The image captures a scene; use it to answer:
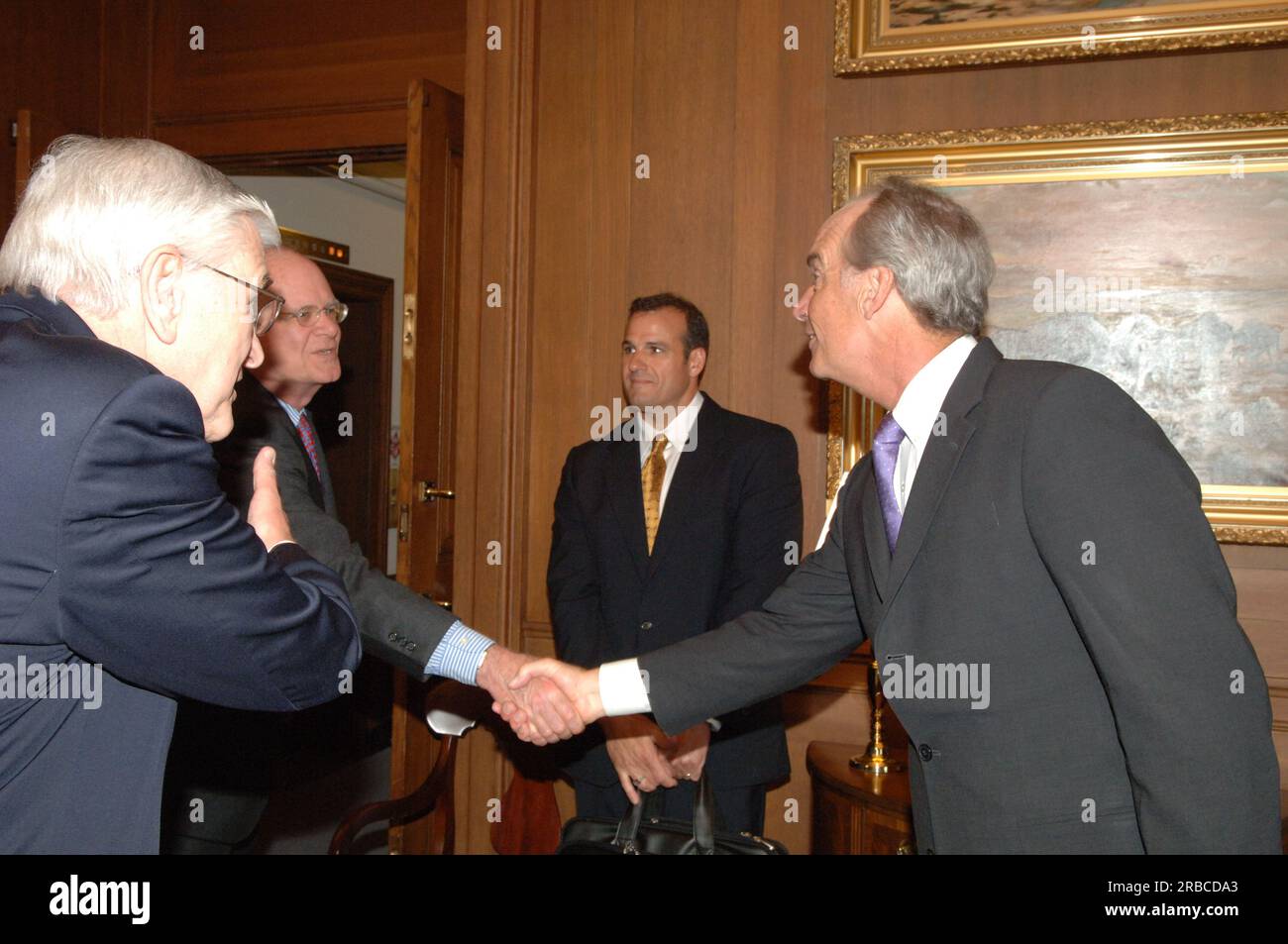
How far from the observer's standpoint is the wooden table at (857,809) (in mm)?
3186

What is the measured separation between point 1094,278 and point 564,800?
2791mm

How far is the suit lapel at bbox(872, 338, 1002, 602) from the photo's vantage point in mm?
1918

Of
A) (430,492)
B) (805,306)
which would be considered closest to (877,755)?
(805,306)

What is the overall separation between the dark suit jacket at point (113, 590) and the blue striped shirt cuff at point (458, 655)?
142 centimetres

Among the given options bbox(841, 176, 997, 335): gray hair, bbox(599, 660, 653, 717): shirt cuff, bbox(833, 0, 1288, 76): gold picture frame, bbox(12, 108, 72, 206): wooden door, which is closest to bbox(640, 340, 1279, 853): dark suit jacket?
bbox(841, 176, 997, 335): gray hair

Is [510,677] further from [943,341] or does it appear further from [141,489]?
[141,489]

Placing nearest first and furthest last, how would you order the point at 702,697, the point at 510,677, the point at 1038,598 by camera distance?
the point at 1038,598 < the point at 702,697 < the point at 510,677

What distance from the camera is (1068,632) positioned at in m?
1.80

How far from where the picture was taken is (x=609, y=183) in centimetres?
433

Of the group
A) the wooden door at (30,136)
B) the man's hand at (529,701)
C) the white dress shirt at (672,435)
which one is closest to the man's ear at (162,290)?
the man's hand at (529,701)

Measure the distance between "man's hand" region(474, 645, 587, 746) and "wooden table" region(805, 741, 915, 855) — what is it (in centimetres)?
99

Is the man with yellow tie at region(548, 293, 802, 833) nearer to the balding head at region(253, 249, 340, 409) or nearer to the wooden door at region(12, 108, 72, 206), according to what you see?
the balding head at region(253, 249, 340, 409)

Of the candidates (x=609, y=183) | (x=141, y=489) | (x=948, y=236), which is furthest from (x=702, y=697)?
(x=609, y=183)

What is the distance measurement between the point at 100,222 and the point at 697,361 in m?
2.60
